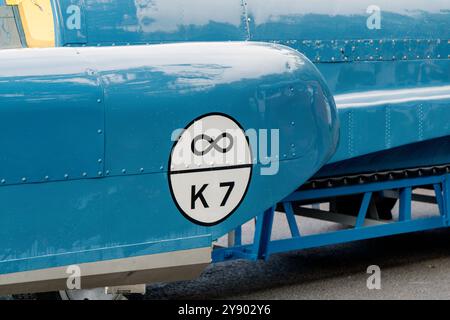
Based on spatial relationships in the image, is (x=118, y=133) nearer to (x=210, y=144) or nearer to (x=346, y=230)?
(x=210, y=144)

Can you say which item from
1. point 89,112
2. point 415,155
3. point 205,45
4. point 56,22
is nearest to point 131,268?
point 89,112

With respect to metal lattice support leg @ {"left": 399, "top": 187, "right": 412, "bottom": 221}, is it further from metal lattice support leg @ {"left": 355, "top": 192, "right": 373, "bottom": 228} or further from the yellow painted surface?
the yellow painted surface

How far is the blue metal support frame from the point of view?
222 inches

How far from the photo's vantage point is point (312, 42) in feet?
19.3

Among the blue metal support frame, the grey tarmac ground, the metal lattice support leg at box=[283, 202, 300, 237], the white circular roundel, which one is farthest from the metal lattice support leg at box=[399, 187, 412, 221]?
the white circular roundel

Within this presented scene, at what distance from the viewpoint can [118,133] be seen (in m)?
4.24

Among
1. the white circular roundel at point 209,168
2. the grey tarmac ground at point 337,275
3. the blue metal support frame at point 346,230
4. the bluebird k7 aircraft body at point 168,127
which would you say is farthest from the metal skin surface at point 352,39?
the white circular roundel at point 209,168

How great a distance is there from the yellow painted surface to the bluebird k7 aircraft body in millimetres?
13

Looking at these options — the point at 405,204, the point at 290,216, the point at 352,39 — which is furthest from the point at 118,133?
the point at 405,204

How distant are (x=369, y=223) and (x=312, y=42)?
1.38 metres

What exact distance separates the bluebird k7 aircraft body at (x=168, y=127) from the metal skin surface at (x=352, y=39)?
0.01 metres

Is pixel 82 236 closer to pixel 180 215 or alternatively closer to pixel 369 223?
pixel 180 215

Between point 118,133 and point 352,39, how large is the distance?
2366 millimetres

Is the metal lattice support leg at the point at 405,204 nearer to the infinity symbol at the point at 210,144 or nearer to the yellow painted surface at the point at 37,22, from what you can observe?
the infinity symbol at the point at 210,144
